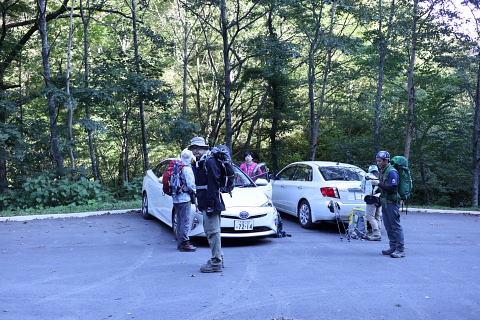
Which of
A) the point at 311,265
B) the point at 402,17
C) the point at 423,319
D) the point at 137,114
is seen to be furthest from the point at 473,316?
the point at 137,114

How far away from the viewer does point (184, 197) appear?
290 inches

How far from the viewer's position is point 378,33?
1798 cm

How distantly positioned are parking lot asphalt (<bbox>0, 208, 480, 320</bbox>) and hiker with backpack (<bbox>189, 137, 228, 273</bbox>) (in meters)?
0.26

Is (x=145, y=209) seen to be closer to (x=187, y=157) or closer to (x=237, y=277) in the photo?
(x=187, y=157)

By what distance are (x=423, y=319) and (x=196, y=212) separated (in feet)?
14.6

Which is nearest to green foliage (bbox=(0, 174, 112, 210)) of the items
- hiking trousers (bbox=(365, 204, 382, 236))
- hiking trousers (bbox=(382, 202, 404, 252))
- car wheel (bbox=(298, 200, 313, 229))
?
car wheel (bbox=(298, 200, 313, 229))

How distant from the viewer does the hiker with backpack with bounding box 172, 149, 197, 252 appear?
7.37 m

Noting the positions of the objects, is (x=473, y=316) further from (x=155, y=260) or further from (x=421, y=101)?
(x=421, y=101)

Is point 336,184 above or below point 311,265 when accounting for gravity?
above

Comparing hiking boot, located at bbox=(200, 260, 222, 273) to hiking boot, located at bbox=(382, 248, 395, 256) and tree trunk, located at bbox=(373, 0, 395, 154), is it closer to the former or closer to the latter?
hiking boot, located at bbox=(382, 248, 395, 256)

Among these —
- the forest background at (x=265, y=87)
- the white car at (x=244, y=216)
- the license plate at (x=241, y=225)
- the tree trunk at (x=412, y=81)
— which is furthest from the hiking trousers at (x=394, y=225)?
the tree trunk at (x=412, y=81)

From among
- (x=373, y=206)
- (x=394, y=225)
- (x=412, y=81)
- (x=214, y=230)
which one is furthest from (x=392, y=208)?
(x=412, y=81)

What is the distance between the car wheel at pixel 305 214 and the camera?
958cm

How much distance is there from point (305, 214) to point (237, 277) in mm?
4333
